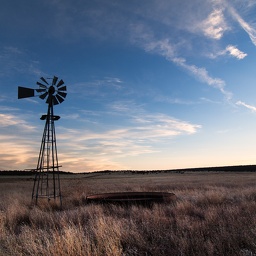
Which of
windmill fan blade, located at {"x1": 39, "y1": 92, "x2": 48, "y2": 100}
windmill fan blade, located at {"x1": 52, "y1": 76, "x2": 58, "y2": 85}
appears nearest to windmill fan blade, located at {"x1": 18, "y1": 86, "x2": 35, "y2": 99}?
windmill fan blade, located at {"x1": 39, "y1": 92, "x2": 48, "y2": 100}

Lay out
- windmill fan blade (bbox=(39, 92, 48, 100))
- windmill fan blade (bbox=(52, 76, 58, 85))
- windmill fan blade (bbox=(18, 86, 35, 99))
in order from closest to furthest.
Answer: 1. windmill fan blade (bbox=(18, 86, 35, 99))
2. windmill fan blade (bbox=(39, 92, 48, 100))
3. windmill fan blade (bbox=(52, 76, 58, 85))

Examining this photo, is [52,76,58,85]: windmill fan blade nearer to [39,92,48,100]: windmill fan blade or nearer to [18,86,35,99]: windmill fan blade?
[39,92,48,100]: windmill fan blade

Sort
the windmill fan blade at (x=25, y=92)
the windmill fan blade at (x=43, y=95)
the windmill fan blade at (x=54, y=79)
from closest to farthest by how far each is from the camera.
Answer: the windmill fan blade at (x=25, y=92)
the windmill fan blade at (x=43, y=95)
the windmill fan blade at (x=54, y=79)

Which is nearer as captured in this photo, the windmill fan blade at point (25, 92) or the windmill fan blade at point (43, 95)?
the windmill fan blade at point (25, 92)

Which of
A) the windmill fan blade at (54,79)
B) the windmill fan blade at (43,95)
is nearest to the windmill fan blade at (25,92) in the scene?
the windmill fan blade at (43,95)

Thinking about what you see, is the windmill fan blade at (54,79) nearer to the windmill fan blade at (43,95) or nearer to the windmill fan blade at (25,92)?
the windmill fan blade at (43,95)

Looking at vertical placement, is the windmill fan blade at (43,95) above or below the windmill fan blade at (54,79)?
below

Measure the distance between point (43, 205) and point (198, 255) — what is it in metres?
11.1

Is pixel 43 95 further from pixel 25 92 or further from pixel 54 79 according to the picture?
pixel 54 79

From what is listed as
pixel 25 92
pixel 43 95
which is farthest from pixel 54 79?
pixel 25 92

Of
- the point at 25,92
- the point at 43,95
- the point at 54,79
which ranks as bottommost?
the point at 43,95

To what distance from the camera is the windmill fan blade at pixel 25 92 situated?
16661mm

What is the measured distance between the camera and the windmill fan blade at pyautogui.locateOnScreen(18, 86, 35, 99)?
16.7 m

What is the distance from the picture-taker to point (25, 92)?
16844mm
